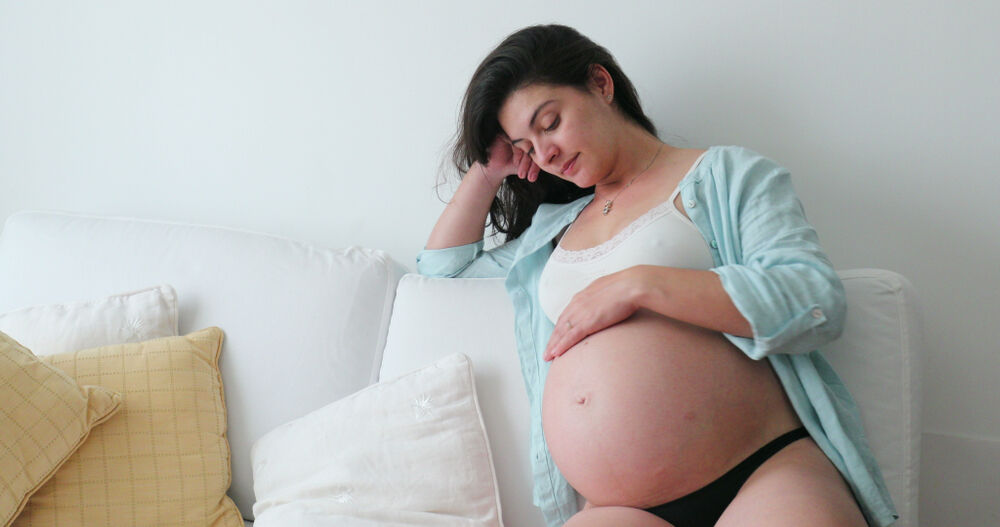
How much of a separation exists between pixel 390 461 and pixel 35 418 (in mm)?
597

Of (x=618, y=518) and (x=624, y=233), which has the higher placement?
(x=624, y=233)

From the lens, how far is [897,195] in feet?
4.59

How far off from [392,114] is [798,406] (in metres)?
1.13

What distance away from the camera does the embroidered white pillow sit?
1234 millimetres

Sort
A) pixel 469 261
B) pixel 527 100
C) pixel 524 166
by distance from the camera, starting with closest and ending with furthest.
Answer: pixel 527 100 < pixel 524 166 < pixel 469 261

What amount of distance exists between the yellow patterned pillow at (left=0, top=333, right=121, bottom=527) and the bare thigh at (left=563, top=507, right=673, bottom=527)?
862mm

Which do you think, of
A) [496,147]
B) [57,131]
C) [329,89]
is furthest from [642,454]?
[57,131]

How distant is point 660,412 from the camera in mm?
1033

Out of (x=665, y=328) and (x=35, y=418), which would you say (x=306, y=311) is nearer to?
(x=35, y=418)

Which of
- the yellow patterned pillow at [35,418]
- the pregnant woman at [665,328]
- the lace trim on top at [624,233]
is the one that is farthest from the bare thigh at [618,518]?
the yellow patterned pillow at [35,418]

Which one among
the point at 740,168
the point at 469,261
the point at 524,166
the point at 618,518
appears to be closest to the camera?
the point at 618,518

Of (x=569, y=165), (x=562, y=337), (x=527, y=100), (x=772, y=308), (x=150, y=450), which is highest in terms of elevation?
(x=527, y=100)

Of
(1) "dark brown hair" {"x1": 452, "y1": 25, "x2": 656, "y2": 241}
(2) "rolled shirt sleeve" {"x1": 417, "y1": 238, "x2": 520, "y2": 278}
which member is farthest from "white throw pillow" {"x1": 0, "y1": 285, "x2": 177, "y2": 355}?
(1) "dark brown hair" {"x1": 452, "y1": 25, "x2": 656, "y2": 241}

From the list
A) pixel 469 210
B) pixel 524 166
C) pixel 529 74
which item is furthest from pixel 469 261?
pixel 529 74
